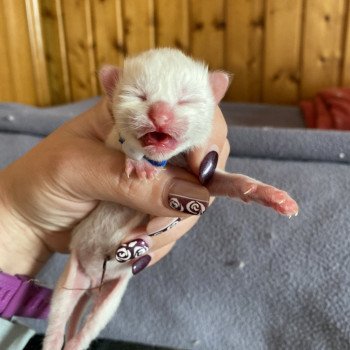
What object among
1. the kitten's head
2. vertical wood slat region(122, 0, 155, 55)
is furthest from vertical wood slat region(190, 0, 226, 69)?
the kitten's head

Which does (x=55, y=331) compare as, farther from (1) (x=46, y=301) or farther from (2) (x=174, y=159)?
(2) (x=174, y=159)

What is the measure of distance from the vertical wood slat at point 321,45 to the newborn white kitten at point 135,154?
134 centimetres

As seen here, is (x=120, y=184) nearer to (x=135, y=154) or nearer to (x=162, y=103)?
(x=135, y=154)

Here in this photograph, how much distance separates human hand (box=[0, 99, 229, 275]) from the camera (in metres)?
0.74

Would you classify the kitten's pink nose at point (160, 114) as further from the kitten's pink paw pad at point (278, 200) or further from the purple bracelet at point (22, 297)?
the purple bracelet at point (22, 297)

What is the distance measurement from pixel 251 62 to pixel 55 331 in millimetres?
1499

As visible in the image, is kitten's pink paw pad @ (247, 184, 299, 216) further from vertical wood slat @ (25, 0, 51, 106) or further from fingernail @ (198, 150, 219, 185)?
vertical wood slat @ (25, 0, 51, 106)

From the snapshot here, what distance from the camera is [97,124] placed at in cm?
84

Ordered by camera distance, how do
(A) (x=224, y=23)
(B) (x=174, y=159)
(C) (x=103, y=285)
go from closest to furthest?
(B) (x=174, y=159)
(C) (x=103, y=285)
(A) (x=224, y=23)

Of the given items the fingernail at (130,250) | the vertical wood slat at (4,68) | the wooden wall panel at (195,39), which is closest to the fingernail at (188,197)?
the fingernail at (130,250)

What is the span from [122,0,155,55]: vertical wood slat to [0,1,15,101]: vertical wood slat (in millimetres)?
499

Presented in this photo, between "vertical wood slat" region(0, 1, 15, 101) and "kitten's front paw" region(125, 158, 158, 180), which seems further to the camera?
"vertical wood slat" region(0, 1, 15, 101)

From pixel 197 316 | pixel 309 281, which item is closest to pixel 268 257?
pixel 309 281

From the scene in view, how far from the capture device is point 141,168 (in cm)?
73
